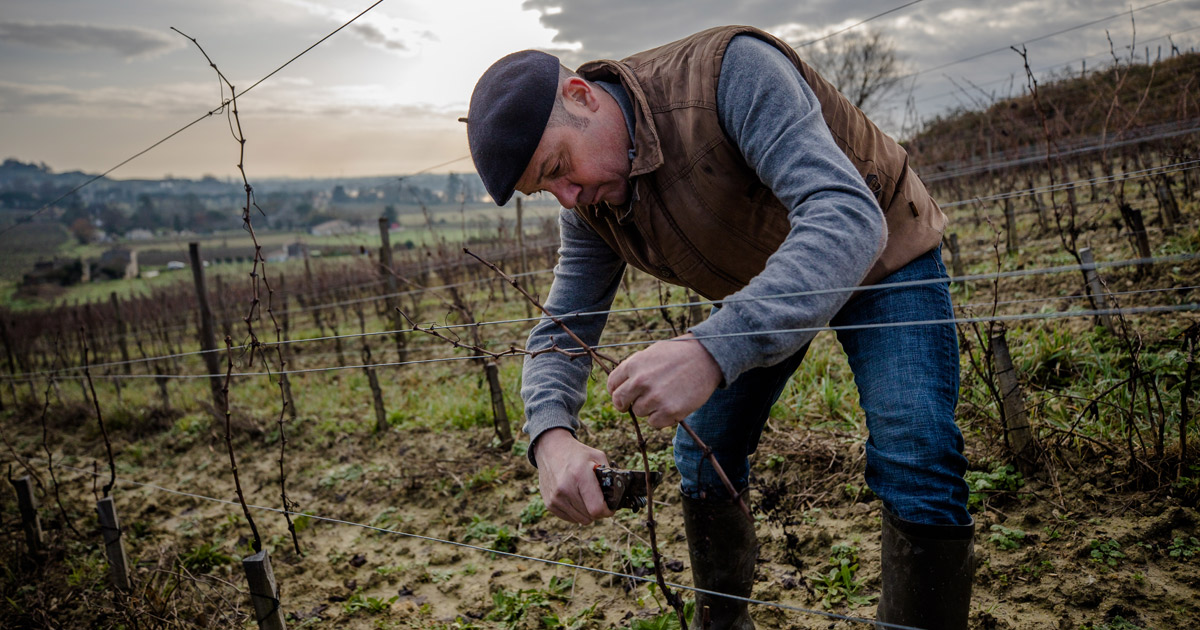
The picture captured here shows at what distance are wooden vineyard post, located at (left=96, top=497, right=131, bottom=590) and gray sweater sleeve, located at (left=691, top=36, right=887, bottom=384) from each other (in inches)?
116

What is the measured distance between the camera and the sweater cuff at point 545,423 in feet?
5.15

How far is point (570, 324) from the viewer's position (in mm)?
1837

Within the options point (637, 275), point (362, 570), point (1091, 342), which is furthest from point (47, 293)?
point (1091, 342)

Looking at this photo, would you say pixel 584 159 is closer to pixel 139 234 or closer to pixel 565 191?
pixel 565 191

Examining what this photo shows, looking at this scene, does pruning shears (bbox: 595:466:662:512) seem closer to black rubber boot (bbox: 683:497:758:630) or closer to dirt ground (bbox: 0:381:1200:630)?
black rubber boot (bbox: 683:497:758:630)

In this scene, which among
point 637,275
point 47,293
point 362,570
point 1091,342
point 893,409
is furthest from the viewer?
point 47,293

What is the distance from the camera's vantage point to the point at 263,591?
1.89 metres

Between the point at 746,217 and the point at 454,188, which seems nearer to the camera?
the point at 746,217

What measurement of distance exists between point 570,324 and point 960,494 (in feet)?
3.34

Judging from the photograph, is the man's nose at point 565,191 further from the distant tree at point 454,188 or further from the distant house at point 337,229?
the distant house at point 337,229

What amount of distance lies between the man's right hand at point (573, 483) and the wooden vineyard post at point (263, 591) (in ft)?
3.14

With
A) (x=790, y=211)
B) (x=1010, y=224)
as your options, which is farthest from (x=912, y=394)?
(x=1010, y=224)

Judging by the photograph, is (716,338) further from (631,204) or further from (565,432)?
(565,432)

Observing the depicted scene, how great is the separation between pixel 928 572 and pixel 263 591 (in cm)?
175
